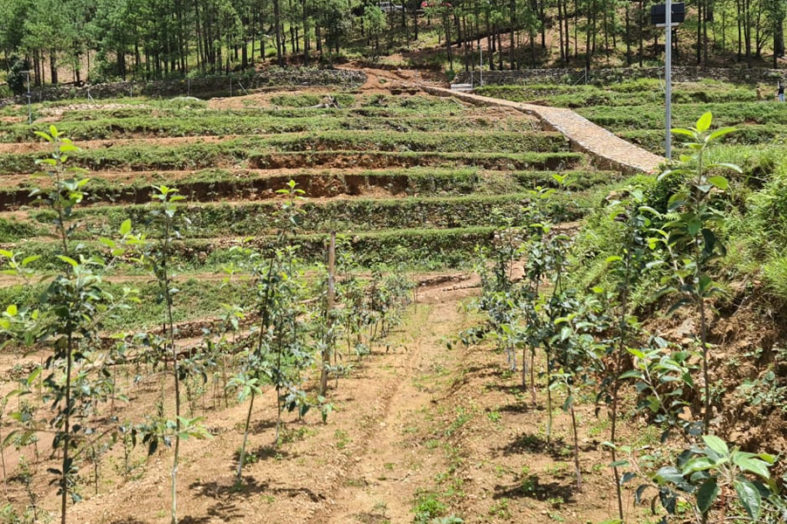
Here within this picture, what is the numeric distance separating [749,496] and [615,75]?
50.0 meters

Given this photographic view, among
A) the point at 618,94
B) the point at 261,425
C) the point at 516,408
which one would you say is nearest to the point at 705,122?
the point at 516,408

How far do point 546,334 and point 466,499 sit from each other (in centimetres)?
200

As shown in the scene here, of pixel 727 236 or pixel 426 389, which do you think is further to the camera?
pixel 426 389

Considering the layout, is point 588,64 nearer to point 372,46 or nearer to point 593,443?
point 372,46

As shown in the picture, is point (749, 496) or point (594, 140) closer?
point (749, 496)

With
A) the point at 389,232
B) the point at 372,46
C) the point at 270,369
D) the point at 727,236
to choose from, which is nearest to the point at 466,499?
the point at 270,369

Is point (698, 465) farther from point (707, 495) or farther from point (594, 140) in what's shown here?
point (594, 140)

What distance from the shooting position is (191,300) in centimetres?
2027

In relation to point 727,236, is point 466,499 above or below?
below

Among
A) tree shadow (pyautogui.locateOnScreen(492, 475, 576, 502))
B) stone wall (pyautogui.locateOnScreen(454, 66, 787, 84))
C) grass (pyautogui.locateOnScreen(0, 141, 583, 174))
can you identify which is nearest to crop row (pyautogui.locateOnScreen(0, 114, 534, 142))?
grass (pyautogui.locateOnScreen(0, 141, 583, 174))

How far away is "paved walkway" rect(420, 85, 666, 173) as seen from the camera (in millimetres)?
27053

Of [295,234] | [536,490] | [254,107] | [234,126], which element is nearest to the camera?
[536,490]

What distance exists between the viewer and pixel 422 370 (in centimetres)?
1247

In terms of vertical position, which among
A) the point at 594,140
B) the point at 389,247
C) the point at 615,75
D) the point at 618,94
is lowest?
the point at 389,247
